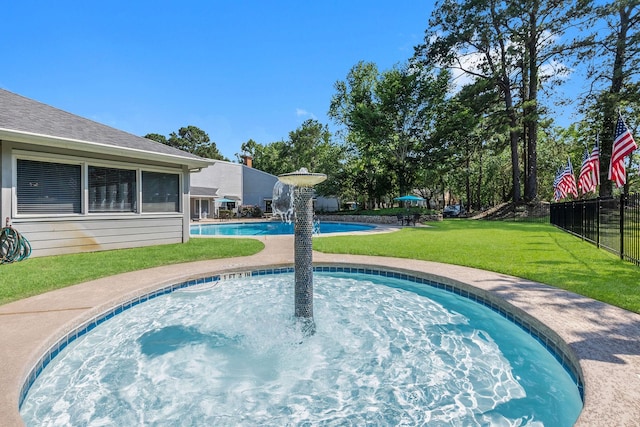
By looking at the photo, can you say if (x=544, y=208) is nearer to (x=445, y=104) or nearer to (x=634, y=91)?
(x=634, y=91)

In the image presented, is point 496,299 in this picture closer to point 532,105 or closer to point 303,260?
point 303,260

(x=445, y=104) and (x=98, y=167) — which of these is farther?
(x=445, y=104)

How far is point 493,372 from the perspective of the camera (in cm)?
342

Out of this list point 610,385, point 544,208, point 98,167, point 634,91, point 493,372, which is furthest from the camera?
point 544,208

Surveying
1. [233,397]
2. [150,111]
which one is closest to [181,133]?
[150,111]

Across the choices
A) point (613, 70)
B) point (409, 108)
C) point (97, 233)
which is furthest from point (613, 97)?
point (97, 233)

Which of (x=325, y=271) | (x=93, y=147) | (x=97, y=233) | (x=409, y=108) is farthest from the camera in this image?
(x=409, y=108)

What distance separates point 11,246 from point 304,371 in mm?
7855

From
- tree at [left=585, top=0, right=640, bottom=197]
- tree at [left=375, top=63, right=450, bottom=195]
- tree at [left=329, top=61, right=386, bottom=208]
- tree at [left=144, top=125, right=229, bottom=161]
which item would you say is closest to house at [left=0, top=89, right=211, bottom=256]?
tree at [left=329, top=61, right=386, bottom=208]

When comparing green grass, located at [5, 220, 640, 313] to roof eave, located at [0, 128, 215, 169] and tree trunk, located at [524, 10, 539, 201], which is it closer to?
roof eave, located at [0, 128, 215, 169]

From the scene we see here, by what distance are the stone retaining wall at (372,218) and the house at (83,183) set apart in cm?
1676

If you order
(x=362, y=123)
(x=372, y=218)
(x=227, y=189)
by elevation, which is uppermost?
(x=362, y=123)

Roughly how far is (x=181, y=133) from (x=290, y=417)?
6533cm

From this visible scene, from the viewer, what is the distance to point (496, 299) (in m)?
4.83
